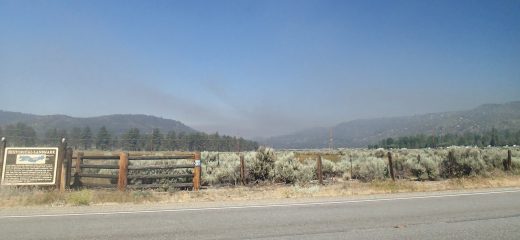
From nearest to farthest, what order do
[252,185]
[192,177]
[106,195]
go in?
[106,195], [192,177], [252,185]

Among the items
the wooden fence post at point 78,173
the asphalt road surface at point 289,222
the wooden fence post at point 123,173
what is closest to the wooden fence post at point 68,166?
the wooden fence post at point 78,173

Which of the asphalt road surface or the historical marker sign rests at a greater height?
the historical marker sign

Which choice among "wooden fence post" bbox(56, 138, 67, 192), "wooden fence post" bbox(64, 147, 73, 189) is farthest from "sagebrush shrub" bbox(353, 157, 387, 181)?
"wooden fence post" bbox(56, 138, 67, 192)

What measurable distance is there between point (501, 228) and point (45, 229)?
946 centimetres

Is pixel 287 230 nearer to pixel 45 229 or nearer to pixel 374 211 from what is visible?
pixel 374 211

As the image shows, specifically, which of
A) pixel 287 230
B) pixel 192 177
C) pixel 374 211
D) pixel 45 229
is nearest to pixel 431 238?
pixel 287 230

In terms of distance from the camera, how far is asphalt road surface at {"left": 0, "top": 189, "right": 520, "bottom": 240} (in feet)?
28.8

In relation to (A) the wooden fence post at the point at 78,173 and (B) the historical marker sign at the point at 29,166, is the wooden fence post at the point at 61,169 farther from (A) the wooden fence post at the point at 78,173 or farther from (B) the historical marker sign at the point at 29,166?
(A) the wooden fence post at the point at 78,173

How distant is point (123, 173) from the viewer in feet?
59.2

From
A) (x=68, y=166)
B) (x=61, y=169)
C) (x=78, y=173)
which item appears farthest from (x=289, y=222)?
(x=78, y=173)

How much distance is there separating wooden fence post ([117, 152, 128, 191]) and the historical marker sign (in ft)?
7.93

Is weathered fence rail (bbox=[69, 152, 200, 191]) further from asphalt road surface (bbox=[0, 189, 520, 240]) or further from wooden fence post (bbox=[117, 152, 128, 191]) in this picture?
asphalt road surface (bbox=[0, 189, 520, 240])

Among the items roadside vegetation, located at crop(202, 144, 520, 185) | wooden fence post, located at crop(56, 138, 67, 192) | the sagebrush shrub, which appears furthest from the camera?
the sagebrush shrub

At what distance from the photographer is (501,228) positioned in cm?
907
